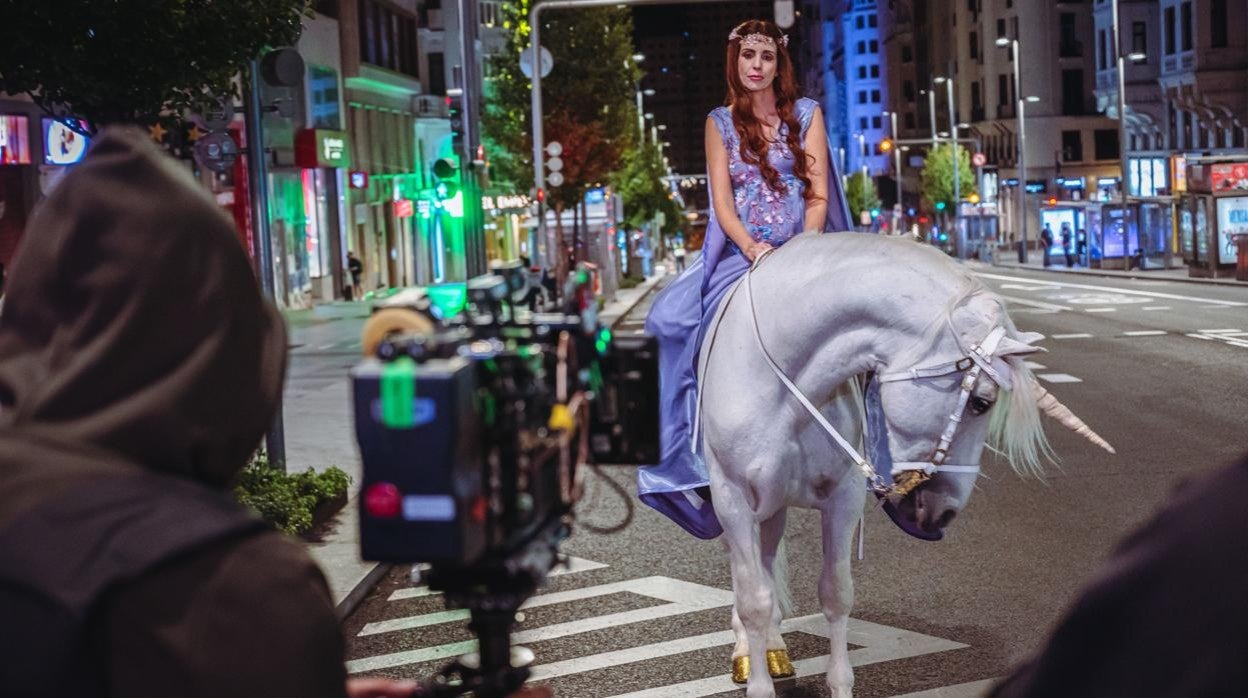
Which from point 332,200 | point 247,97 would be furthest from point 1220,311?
point 332,200

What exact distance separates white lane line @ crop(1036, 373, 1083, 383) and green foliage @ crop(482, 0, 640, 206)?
37.1m

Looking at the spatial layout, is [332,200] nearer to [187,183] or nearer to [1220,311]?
[1220,311]

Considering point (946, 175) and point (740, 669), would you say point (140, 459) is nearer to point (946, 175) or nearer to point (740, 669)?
point (740, 669)

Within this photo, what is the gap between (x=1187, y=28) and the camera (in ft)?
246

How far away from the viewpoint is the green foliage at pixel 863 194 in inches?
6481

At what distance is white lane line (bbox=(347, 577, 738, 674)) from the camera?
28.2 feet

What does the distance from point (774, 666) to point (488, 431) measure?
5.53m

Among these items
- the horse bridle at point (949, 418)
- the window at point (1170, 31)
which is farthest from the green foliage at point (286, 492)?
the window at point (1170, 31)

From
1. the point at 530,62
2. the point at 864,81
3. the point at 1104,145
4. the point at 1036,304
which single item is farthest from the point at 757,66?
the point at 864,81

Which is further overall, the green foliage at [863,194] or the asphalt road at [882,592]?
the green foliage at [863,194]

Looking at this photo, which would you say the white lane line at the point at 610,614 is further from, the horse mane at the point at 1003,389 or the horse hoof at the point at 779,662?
the horse mane at the point at 1003,389

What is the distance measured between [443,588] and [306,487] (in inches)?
400

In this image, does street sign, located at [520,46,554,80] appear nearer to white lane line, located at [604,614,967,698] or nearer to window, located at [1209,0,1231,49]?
window, located at [1209,0,1231,49]

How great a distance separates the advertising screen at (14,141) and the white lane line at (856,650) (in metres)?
20.1
